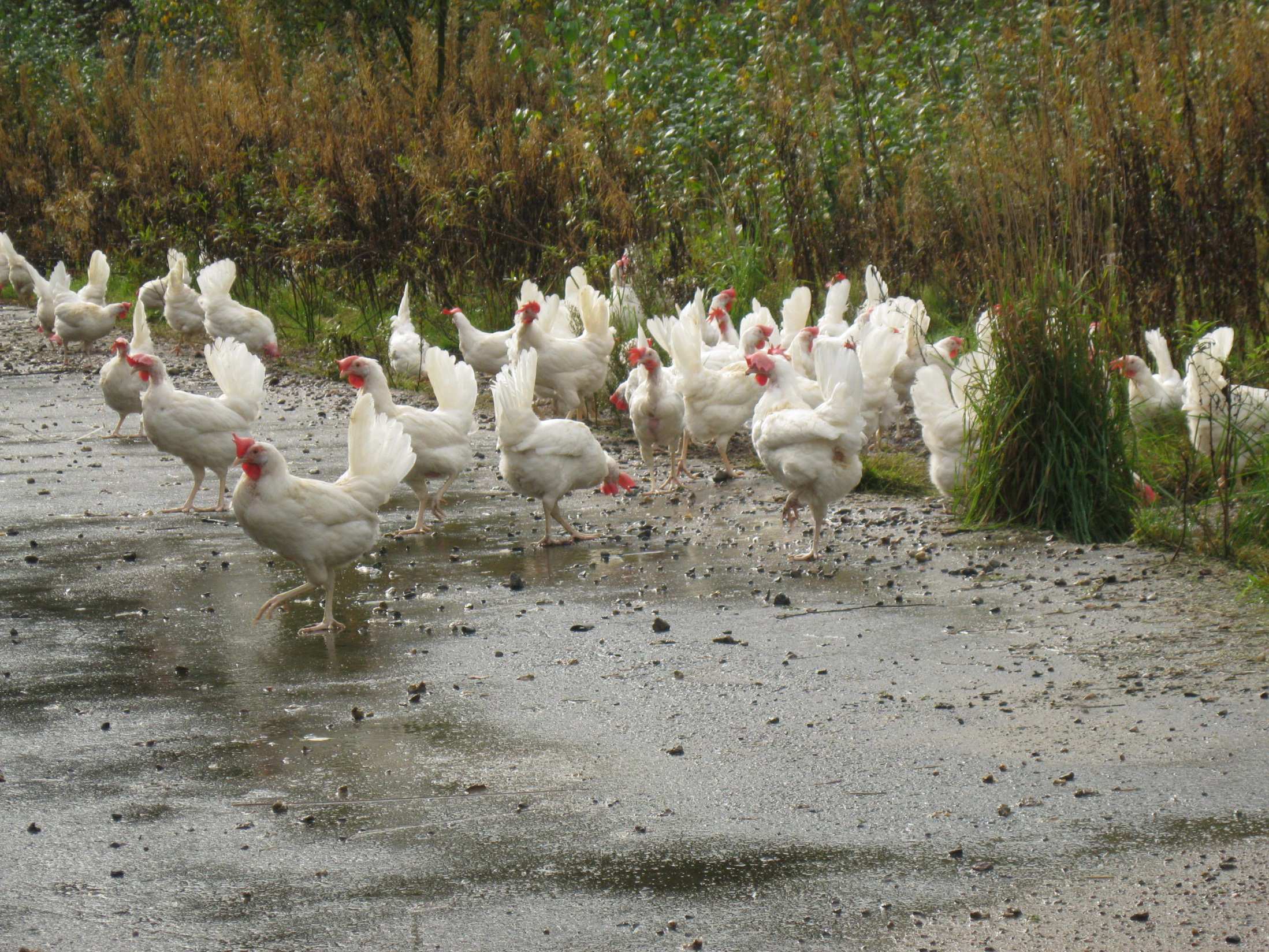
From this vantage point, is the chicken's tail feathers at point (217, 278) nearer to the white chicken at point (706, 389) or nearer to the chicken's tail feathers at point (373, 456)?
the white chicken at point (706, 389)

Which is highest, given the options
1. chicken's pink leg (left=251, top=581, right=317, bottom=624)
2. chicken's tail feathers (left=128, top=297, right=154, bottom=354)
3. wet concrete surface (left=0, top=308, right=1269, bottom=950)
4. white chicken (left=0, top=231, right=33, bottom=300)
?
white chicken (left=0, top=231, right=33, bottom=300)

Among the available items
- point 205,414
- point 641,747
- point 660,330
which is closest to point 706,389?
point 660,330

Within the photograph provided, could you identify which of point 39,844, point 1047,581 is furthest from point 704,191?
point 39,844

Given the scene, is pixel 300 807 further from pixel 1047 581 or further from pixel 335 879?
pixel 1047 581

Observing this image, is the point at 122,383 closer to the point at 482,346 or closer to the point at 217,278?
the point at 482,346

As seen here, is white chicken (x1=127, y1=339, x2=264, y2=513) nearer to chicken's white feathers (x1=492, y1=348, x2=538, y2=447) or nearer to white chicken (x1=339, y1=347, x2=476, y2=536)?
white chicken (x1=339, y1=347, x2=476, y2=536)

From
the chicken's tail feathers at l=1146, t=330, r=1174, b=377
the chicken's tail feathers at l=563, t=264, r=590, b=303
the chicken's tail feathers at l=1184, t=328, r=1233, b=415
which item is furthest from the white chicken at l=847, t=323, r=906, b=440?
the chicken's tail feathers at l=563, t=264, r=590, b=303

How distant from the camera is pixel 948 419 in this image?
8.05 meters

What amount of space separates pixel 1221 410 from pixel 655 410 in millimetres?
3605

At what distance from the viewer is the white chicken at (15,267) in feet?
71.9

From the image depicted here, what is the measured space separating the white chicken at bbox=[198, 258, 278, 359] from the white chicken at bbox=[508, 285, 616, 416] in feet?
15.9

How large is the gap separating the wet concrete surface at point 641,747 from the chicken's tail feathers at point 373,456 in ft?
1.85

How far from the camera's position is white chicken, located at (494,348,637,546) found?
26.2 ft

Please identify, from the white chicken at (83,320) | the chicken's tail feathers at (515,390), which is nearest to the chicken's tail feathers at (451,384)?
the chicken's tail feathers at (515,390)
